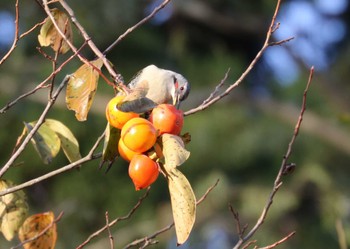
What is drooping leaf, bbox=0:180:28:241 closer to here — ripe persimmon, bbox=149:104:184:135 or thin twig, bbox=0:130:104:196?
thin twig, bbox=0:130:104:196

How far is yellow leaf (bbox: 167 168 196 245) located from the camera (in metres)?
1.19

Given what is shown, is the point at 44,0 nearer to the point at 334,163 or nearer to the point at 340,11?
the point at 334,163

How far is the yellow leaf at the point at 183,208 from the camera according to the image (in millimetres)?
1187

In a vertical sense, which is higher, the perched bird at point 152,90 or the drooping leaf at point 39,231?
the perched bird at point 152,90

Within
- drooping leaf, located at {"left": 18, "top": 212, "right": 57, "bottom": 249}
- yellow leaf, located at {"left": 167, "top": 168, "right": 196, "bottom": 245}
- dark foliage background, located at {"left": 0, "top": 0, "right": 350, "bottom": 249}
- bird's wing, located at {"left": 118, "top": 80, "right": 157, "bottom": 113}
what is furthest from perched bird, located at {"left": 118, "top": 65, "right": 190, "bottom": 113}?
dark foliage background, located at {"left": 0, "top": 0, "right": 350, "bottom": 249}

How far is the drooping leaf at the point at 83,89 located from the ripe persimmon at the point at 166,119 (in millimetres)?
137

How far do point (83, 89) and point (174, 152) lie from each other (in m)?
0.23

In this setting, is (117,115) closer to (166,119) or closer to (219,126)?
(166,119)

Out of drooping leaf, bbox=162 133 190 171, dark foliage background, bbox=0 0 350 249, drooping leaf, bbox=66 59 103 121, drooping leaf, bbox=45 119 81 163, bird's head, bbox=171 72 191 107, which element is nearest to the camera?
drooping leaf, bbox=162 133 190 171

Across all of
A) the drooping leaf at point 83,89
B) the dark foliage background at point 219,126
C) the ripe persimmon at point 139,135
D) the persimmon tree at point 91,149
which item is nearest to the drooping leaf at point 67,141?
the persimmon tree at point 91,149

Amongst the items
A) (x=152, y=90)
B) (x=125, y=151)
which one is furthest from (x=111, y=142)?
(x=152, y=90)

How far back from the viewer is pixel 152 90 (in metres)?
1.54

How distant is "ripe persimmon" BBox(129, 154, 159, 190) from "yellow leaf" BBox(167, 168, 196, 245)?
0.03m

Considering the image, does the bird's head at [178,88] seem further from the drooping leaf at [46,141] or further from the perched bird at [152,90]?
the drooping leaf at [46,141]
